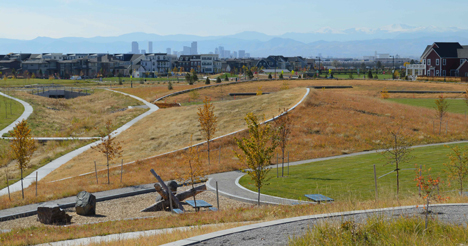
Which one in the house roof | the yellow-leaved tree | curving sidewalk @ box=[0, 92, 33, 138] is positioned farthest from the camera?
the house roof

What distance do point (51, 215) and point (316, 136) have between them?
2711cm

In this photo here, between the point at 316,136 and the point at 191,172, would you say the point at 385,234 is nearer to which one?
the point at 191,172

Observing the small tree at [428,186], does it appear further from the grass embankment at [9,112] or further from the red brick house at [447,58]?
the red brick house at [447,58]

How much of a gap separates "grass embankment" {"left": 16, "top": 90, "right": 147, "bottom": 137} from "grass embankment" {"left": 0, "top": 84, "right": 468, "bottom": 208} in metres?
8.78

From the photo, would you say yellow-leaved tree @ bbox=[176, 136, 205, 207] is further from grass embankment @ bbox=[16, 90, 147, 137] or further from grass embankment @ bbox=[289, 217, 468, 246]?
grass embankment @ bbox=[16, 90, 147, 137]

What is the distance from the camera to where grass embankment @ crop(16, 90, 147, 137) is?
54906 millimetres

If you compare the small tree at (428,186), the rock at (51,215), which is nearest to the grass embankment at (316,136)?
the rock at (51,215)

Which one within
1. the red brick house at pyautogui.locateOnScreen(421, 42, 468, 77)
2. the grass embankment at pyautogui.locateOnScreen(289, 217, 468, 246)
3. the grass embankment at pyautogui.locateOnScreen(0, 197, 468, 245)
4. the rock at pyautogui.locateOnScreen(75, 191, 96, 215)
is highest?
the red brick house at pyautogui.locateOnScreen(421, 42, 468, 77)

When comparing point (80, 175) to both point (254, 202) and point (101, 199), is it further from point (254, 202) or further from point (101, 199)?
point (254, 202)

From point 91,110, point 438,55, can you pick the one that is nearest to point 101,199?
point 91,110

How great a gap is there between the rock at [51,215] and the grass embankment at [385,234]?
1280 cm

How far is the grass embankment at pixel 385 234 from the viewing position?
977 cm

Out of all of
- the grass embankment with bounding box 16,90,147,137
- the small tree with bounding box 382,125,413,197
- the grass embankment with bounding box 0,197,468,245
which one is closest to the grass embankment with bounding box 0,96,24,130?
the grass embankment with bounding box 16,90,147,137

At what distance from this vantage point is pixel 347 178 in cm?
2516
